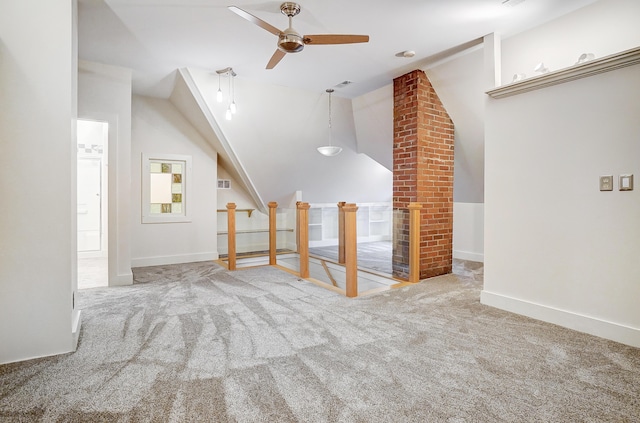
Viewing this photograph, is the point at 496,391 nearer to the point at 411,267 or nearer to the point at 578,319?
the point at 578,319

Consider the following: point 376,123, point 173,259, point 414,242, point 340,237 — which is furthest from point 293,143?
point 414,242

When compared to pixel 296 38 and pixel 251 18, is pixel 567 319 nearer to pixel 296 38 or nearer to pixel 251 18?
pixel 296 38

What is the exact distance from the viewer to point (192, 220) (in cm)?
562

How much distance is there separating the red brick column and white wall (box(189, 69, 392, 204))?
159 cm

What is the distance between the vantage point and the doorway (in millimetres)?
6000

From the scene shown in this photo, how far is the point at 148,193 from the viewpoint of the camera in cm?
527

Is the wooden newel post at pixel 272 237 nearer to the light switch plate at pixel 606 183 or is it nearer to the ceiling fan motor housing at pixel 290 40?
the ceiling fan motor housing at pixel 290 40

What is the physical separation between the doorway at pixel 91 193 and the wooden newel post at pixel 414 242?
17.3ft

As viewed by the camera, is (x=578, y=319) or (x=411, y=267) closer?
(x=578, y=319)

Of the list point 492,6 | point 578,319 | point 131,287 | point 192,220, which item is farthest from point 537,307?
Result: point 192,220

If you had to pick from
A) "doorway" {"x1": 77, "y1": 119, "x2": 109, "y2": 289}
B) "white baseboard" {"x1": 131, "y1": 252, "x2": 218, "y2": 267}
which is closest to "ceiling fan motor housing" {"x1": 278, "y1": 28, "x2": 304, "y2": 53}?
"white baseboard" {"x1": 131, "y1": 252, "x2": 218, "y2": 267}

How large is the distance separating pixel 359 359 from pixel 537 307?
1790 mm

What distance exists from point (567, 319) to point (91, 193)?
23.9ft

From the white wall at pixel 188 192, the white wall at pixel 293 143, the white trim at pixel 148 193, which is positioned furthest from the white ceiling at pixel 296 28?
the white trim at pixel 148 193
